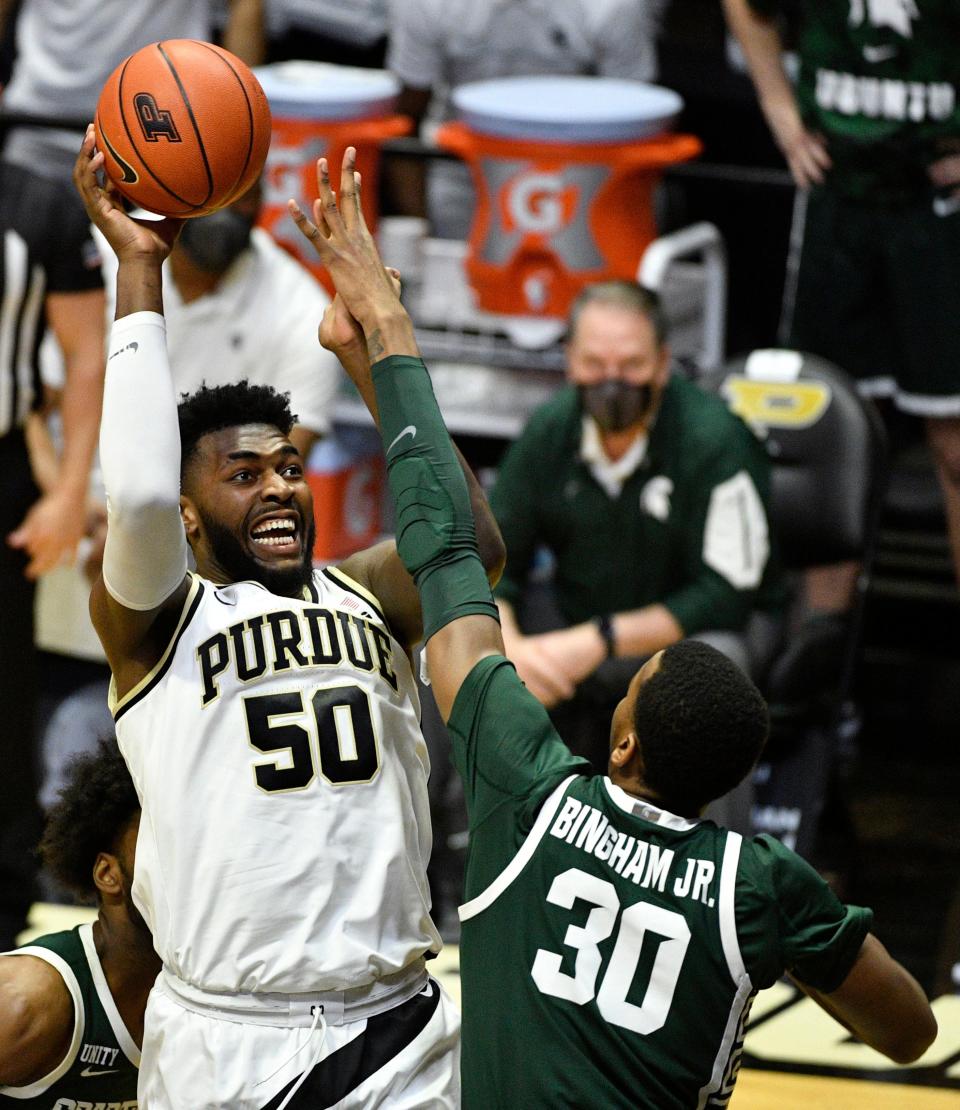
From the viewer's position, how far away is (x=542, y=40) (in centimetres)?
627

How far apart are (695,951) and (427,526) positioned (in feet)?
2.17

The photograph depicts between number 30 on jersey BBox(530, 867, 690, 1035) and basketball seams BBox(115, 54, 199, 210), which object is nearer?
number 30 on jersey BBox(530, 867, 690, 1035)

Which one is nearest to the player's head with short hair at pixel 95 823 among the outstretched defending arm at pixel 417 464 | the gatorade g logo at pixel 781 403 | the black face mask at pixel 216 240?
the outstretched defending arm at pixel 417 464

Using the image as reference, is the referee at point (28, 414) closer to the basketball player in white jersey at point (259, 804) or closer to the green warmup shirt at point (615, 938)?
the basketball player in white jersey at point (259, 804)

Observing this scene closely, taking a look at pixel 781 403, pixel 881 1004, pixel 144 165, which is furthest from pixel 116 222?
pixel 781 403

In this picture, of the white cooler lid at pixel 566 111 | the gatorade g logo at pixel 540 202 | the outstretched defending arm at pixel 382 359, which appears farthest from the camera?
the gatorade g logo at pixel 540 202

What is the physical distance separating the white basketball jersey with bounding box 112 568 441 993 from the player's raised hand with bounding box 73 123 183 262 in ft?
1.51

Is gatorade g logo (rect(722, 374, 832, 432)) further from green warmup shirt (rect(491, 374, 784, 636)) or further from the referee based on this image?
the referee

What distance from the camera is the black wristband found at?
4.73 meters

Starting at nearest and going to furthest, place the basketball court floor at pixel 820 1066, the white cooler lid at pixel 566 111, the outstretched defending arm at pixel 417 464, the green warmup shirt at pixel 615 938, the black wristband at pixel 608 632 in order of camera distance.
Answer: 1. the green warmup shirt at pixel 615 938
2. the outstretched defending arm at pixel 417 464
3. the basketball court floor at pixel 820 1066
4. the black wristband at pixel 608 632
5. the white cooler lid at pixel 566 111

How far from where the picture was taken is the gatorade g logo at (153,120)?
2.89 meters

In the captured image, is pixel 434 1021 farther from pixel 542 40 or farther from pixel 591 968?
pixel 542 40

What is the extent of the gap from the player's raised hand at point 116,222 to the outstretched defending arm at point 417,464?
0.64ft

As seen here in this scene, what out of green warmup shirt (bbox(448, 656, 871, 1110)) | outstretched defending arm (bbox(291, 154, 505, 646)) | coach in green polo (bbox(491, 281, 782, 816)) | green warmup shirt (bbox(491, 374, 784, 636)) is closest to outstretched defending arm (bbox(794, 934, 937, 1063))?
green warmup shirt (bbox(448, 656, 871, 1110))
